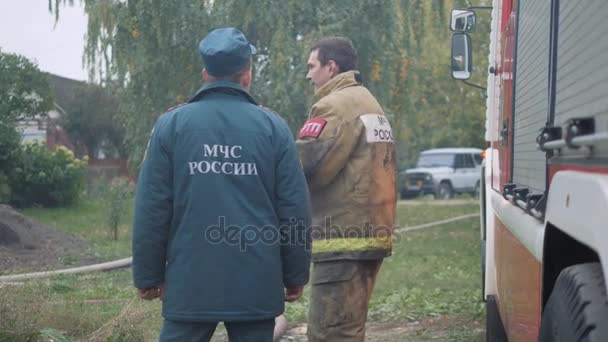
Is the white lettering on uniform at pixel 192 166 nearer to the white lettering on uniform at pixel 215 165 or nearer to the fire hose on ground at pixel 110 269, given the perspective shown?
the white lettering on uniform at pixel 215 165

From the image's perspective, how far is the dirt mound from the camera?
473 inches

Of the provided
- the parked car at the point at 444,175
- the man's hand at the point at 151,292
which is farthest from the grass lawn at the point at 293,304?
the parked car at the point at 444,175

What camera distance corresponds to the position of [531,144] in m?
4.11

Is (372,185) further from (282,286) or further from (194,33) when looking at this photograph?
(194,33)

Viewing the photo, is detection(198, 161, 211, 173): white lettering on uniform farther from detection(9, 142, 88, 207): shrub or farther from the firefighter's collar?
detection(9, 142, 88, 207): shrub

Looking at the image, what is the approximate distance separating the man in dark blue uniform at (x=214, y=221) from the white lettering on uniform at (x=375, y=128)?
1213 mm

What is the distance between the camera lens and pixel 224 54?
3.96 metres

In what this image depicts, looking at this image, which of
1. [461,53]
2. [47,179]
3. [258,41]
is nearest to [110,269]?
[461,53]

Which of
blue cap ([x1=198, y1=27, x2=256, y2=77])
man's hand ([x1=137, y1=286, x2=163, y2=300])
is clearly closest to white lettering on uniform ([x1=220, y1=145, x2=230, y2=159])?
blue cap ([x1=198, y1=27, x2=256, y2=77])

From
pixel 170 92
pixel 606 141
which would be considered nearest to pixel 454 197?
pixel 170 92

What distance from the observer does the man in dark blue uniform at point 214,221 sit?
3770 millimetres

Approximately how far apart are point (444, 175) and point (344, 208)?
115 ft

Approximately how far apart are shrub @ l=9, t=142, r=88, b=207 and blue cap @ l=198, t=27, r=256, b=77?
17269mm
